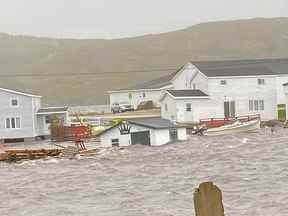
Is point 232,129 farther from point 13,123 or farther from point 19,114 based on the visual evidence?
point 13,123

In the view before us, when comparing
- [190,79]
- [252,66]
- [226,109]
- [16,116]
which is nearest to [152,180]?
[16,116]

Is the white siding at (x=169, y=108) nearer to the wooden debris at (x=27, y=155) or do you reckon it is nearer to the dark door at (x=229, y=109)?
the dark door at (x=229, y=109)

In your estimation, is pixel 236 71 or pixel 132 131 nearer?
pixel 132 131

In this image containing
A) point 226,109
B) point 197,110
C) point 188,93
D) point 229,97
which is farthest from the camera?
point 226,109

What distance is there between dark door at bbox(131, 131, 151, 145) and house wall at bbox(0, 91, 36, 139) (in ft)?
51.4

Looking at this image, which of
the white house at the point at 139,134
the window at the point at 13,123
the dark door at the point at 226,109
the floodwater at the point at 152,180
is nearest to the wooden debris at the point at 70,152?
the floodwater at the point at 152,180

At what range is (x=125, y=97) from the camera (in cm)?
9638

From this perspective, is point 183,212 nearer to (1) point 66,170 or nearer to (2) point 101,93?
(1) point 66,170

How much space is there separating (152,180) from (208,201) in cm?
2516

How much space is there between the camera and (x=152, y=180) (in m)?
32.9

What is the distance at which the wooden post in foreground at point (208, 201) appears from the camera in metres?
7.85

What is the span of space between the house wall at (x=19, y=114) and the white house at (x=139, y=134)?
13937mm

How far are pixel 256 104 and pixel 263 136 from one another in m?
17.6

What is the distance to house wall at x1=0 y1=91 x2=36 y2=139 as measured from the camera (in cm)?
6650
